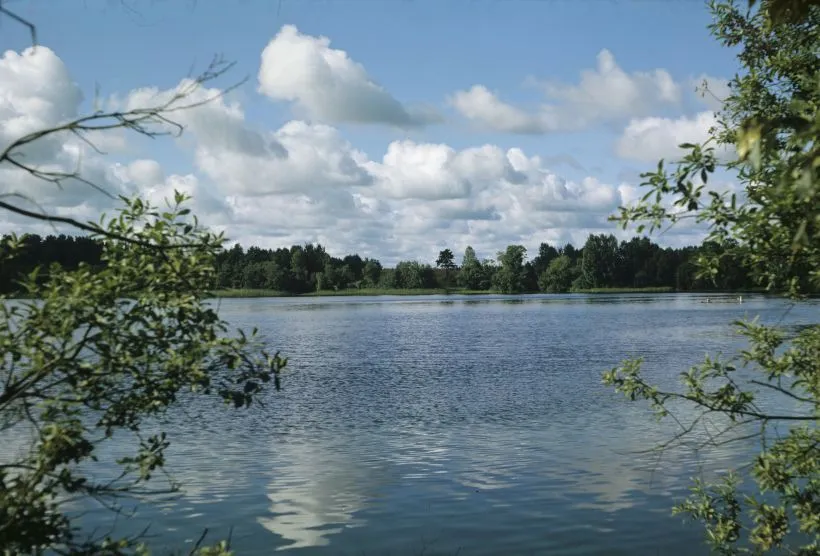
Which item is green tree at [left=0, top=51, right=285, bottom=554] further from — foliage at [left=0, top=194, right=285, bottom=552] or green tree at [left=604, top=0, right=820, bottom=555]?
green tree at [left=604, top=0, right=820, bottom=555]

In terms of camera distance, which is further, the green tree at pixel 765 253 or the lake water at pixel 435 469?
the lake water at pixel 435 469

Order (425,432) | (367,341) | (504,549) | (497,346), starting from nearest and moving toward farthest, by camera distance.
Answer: (504,549)
(425,432)
(497,346)
(367,341)

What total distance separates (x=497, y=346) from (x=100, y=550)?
51.3 metres

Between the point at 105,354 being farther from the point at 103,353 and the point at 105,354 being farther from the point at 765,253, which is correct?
the point at 765,253

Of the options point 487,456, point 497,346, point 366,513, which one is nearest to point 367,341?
point 497,346

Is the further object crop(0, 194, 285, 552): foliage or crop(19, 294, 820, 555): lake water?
crop(19, 294, 820, 555): lake water

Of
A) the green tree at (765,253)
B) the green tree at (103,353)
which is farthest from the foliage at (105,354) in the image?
the green tree at (765,253)

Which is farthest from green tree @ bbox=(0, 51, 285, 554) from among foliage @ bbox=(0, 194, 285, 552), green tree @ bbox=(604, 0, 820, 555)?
green tree @ bbox=(604, 0, 820, 555)

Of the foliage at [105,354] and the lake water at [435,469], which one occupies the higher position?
the foliage at [105,354]

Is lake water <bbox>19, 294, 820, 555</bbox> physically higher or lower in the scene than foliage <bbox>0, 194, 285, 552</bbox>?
lower

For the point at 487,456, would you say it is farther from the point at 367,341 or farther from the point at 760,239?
the point at 367,341

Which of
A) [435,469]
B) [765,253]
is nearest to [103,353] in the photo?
[765,253]

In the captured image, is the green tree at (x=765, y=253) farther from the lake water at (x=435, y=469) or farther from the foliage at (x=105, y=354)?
the foliage at (x=105, y=354)

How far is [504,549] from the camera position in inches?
543
